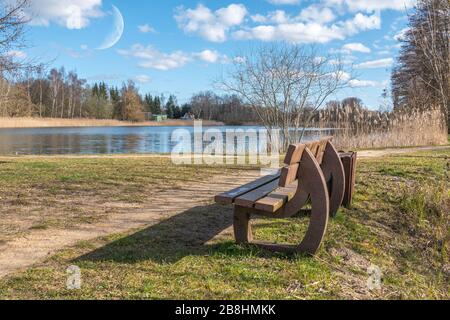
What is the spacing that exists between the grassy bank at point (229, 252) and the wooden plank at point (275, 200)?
0.50 metres

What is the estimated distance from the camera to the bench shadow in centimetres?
379

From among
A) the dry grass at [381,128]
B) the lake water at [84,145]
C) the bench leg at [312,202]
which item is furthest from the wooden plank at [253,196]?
the lake water at [84,145]

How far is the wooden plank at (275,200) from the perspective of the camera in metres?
3.51

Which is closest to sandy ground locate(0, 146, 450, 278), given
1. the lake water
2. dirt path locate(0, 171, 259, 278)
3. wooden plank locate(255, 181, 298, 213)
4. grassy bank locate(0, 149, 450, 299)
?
dirt path locate(0, 171, 259, 278)

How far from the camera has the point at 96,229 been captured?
4711 mm

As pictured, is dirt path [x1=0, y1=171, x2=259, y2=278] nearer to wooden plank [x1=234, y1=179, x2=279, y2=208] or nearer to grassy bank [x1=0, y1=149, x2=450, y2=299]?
grassy bank [x1=0, y1=149, x2=450, y2=299]

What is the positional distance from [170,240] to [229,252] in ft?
2.27

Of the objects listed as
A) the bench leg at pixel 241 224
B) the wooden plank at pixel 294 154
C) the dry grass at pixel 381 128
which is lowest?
the bench leg at pixel 241 224

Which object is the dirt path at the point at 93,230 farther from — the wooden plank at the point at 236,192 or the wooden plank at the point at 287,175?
the wooden plank at the point at 287,175

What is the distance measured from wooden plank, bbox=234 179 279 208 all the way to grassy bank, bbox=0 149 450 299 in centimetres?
50

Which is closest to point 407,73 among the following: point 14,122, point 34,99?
point 14,122

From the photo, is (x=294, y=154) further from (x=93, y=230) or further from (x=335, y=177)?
(x=93, y=230)

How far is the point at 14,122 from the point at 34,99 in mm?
26882
